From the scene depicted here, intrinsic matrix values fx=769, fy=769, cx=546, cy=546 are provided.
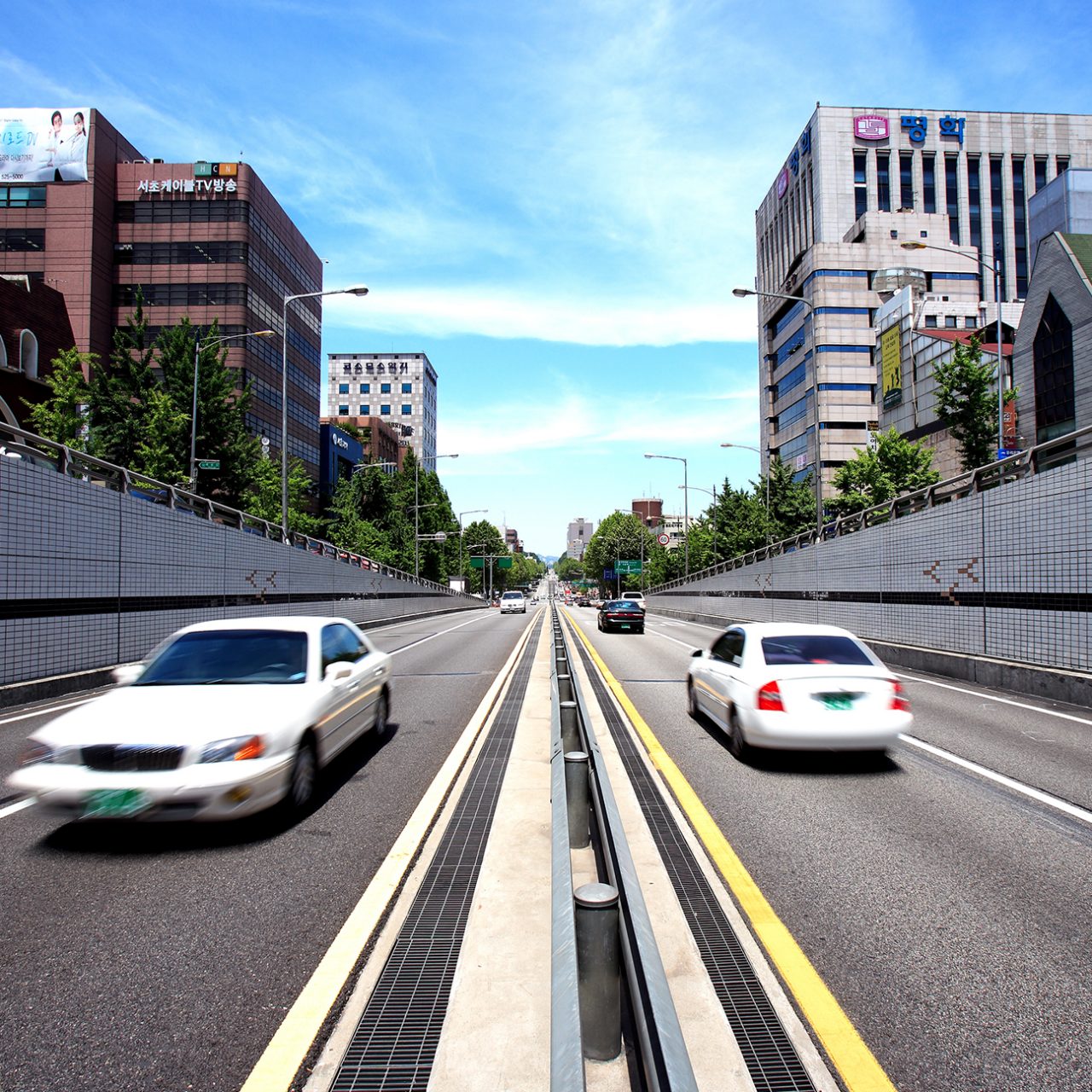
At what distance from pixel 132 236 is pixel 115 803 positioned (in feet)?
227

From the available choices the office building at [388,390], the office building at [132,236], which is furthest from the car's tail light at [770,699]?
the office building at [388,390]

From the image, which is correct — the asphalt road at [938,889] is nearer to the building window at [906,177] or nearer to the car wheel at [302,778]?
the car wheel at [302,778]

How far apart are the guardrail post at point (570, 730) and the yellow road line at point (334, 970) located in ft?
3.79

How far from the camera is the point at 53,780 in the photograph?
4914 millimetres

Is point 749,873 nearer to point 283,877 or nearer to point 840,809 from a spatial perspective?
point 840,809

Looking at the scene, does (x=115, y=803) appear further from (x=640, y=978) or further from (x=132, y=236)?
(x=132, y=236)

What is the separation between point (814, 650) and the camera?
789 cm

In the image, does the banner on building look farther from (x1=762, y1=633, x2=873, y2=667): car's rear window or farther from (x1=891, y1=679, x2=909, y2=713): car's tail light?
(x1=891, y1=679, x2=909, y2=713): car's tail light

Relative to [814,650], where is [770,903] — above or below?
below

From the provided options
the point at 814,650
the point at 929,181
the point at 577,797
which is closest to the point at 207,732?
the point at 577,797

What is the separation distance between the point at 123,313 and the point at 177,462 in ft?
113

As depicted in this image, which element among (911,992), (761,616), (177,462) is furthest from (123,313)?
(911,992)

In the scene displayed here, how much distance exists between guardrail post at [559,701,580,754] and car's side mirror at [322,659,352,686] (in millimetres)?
1946

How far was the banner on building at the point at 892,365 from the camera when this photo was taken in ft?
196
